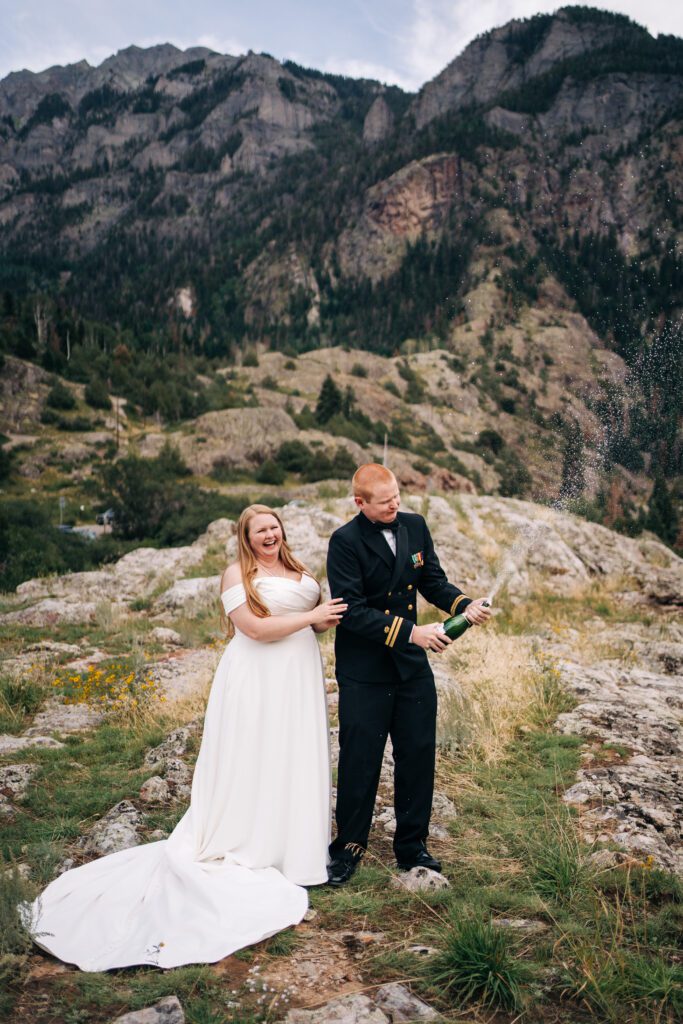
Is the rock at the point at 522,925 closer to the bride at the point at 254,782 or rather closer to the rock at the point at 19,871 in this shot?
the bride at the point at 254,782

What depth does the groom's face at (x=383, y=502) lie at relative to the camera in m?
3.96

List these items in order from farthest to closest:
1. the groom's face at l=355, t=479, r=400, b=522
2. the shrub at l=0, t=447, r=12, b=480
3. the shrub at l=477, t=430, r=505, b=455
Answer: the shrub at l=477, t=430, r=505, b=455, the shrub at l=0, t=447, r=12, b=480, the groom's face at l=355, t=479, r=400, b=522

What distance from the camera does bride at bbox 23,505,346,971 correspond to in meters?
3.70

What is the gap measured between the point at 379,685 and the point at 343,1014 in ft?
5.33

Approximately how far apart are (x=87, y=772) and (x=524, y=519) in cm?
1364

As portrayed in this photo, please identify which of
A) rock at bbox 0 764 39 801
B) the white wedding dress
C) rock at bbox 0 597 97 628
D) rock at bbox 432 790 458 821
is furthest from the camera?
rock at bbox 0 597 97 628

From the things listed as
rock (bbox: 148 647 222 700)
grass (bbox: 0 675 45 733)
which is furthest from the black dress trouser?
grass (bbox: 0 675 45 733)

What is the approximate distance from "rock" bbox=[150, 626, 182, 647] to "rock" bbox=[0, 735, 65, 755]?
4.23 metres

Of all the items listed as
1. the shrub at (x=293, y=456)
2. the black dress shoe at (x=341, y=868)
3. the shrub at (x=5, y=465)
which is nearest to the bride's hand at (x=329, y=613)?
the black dress shoe at (x=341, y=868)

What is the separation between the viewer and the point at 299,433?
5134 cm

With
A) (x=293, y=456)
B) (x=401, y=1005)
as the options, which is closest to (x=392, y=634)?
(x=401, y=1005)

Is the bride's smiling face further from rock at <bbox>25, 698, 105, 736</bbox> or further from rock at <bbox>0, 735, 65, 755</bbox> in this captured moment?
rock at <bbox>25, 698, 105, 736</bbox>

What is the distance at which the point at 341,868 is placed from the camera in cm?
412

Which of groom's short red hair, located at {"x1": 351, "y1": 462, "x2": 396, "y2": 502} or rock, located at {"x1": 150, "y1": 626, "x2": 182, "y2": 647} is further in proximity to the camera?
rock, located at {"x1": 150, "y1": 626, "x2": 182, "y2": 647}
